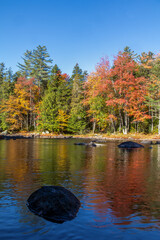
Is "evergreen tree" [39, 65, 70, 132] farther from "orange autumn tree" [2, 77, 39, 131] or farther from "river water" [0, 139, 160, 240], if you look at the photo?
"river water" [0, 139, 160, 240]

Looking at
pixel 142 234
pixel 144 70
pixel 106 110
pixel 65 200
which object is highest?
pixel 144 70

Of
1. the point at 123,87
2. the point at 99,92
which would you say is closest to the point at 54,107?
the point at 99,92

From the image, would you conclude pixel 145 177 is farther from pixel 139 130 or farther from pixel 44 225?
pixel 139 130

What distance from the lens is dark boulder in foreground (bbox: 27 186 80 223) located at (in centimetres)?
484

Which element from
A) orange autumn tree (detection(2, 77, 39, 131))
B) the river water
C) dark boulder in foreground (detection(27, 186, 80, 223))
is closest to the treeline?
orange autumn tree (detection(2, 77, 39, 131))

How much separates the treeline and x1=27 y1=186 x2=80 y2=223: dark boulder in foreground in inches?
1231

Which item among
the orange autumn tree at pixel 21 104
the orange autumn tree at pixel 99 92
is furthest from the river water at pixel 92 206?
the orange autumn tree at pixel 21 104

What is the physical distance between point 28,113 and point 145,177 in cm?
→ 4603

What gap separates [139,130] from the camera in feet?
137

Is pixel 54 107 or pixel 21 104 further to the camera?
pixel 21 104

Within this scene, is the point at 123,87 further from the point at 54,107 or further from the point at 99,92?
the point at 54,107

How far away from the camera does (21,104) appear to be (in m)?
47.5

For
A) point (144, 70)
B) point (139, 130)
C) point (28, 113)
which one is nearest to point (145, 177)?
point (139, 130)

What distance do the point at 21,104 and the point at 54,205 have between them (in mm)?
44440
